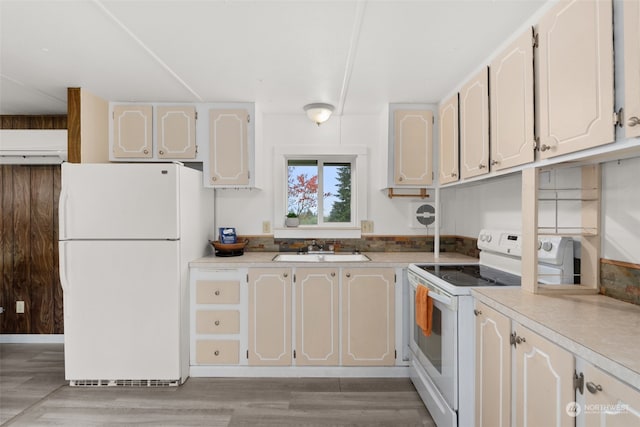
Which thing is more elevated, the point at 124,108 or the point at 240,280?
the point at 124,108

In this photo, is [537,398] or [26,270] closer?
[537,398]

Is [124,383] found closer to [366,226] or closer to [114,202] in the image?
[114,202]

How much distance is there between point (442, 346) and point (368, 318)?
30.7 inches

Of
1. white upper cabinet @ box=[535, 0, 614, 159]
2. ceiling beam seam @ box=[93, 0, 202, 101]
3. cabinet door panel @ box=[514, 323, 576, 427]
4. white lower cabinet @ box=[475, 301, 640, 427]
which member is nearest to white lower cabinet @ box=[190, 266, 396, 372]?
white lower cabinet @ box=[475, 301, 640, 427]

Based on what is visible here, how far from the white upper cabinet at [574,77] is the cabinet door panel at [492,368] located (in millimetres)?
799

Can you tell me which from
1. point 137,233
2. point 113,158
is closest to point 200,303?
point 137,233

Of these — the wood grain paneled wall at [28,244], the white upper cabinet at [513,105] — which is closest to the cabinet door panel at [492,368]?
the white upper cabinet at [513,105]

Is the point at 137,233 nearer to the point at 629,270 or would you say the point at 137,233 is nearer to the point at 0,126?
the point at 0,126

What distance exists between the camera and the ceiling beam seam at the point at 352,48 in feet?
5.35

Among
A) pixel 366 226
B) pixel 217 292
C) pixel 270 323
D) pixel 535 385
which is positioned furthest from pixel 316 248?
pixel 535 385

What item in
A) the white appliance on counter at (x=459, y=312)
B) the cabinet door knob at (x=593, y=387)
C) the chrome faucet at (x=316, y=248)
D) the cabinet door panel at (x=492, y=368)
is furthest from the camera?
the chrome faucet at (x=316, y=248)

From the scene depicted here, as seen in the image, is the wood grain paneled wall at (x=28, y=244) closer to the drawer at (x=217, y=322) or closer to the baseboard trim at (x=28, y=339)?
the baseboard trim at (x=28, y=339)

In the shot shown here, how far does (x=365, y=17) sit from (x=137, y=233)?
2.11 meters

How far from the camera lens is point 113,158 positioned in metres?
2.95
